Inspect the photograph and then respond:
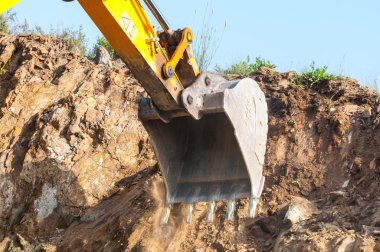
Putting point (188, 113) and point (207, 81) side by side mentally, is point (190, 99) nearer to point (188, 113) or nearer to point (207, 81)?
point (188, 113)

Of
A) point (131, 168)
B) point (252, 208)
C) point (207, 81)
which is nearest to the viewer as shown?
point (252, 208)

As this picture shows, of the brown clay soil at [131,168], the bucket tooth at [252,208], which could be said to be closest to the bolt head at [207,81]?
the bucket tooth at [252,208]

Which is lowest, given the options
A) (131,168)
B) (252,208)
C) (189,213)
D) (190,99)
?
(252,208)

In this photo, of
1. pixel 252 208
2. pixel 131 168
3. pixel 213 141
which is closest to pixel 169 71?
pixel 213 141

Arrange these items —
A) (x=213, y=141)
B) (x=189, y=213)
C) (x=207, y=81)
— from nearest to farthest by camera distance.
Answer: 1. (x=207, y=81)
2. (x=189, y=213)
3. (x=213, y=141)

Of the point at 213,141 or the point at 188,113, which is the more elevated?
the point at 188,113

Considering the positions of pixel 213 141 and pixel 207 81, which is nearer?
pixel 207 81

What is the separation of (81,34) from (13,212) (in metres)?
4.94

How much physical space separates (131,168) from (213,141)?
90.2 inches

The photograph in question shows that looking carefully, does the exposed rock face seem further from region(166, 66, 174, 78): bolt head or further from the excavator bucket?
region(166, 66, 174, 78): bolt head

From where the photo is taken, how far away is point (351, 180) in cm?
845

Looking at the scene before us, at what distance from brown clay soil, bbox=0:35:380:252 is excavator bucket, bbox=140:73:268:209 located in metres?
0.64

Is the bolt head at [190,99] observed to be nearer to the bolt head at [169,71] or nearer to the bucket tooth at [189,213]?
the bolt head at [169,71]

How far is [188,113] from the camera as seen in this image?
7.18 m
